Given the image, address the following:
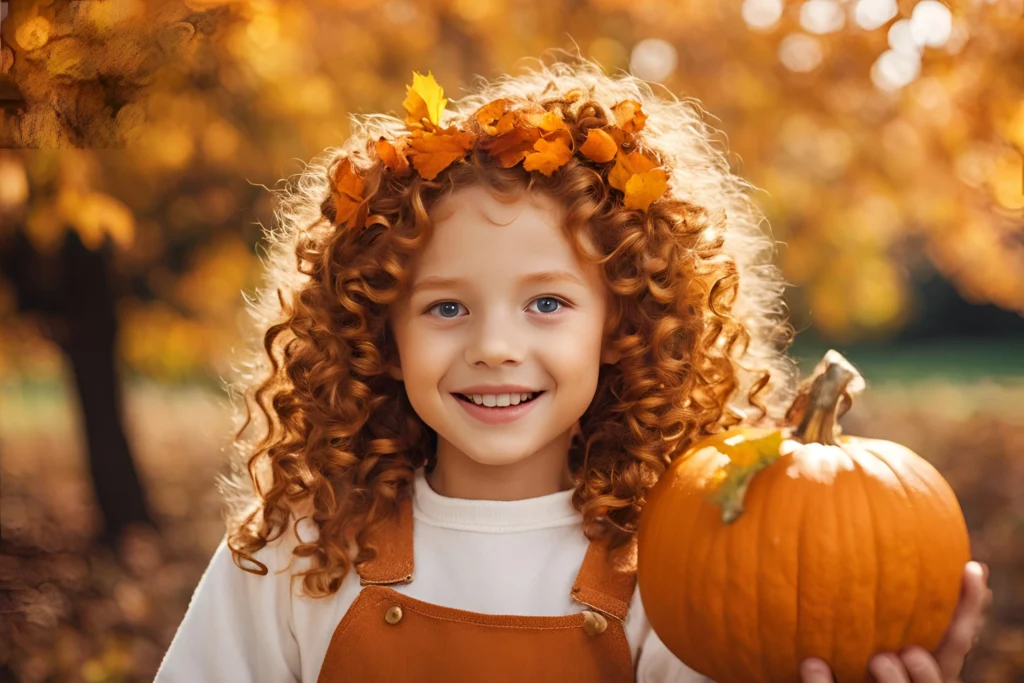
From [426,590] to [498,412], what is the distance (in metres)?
0.42

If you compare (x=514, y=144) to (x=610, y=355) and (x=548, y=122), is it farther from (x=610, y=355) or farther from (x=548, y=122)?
(x=610, y=355)

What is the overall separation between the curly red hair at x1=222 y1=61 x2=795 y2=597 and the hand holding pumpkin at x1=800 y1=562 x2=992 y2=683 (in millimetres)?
554

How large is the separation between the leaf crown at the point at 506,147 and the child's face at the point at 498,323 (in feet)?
0.29

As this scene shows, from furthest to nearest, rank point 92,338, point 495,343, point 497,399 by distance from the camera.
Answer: point 92,338, point 497,399, point 495,343

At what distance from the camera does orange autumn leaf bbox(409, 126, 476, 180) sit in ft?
6.78

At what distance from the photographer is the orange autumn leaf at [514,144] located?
2049 millimetres

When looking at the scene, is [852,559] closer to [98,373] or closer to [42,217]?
[42,217]

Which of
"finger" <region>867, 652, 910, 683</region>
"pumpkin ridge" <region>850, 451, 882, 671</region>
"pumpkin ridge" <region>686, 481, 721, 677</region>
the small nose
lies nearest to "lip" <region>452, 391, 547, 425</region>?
the small nose

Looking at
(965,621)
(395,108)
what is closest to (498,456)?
(965,621)

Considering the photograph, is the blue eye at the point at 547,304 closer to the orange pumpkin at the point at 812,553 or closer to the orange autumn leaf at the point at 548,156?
the orange autumn leaf at the point at 548,156

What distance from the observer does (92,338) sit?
5.67 m

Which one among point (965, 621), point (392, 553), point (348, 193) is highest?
point (348, 193)

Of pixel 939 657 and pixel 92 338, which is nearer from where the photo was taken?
pixel 939 657

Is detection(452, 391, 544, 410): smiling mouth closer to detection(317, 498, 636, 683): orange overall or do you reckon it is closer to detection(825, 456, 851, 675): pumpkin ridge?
detection(317, 498, 636, 683): orange overall
